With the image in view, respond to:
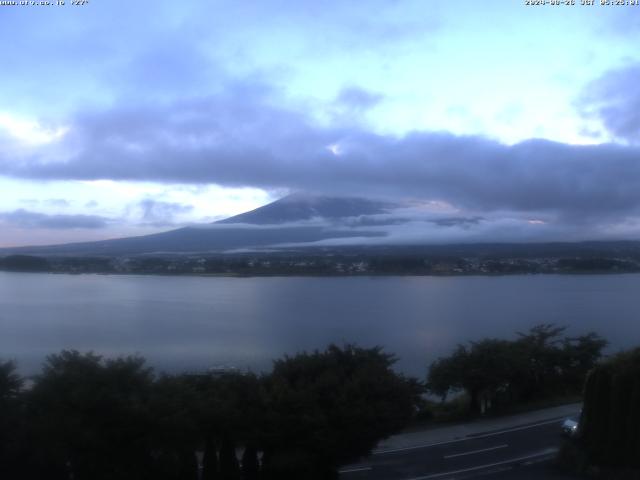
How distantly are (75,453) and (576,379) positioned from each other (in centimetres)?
1339

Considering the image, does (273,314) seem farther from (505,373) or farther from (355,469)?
(355,469)

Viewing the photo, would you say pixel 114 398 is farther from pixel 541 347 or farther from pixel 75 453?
pixel 541 347

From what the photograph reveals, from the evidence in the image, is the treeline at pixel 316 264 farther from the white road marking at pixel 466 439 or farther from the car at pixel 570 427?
the car at pixel 570 427

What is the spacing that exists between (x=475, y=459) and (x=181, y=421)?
200 inches

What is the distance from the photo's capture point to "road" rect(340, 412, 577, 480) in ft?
33.5

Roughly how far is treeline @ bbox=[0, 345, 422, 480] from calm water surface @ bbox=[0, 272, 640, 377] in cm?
897

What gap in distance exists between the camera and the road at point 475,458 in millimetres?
10219

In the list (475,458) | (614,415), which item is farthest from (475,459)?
(614,415)

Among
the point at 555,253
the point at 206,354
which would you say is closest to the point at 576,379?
the point at 206,354

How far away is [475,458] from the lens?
1121cm

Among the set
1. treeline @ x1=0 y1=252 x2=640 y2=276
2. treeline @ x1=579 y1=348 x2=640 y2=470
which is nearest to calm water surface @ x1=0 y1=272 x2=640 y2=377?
treeline @ x1=0 y1=252 x2=640 y2=276

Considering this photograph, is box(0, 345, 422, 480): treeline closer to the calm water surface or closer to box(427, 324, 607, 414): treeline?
box(427, 324, 607, 414): treeline

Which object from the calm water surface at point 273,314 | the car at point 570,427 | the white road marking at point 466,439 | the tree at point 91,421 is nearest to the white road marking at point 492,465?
the car at point 570,427

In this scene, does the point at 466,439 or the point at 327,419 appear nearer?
the point at 327,419
